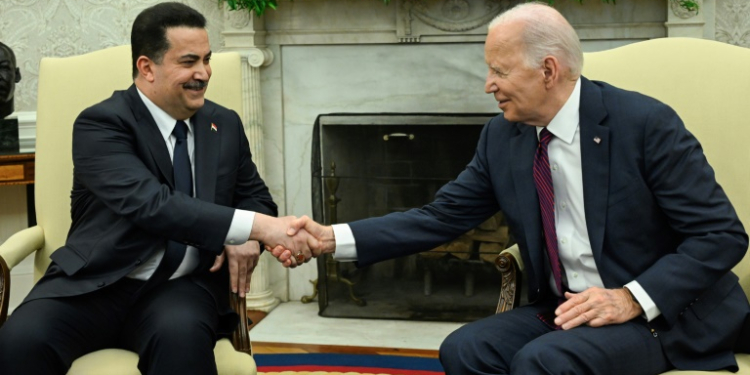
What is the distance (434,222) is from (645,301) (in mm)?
603

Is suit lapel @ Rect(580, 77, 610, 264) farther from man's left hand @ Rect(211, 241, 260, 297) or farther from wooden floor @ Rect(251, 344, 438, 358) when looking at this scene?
wooden floor @ Rect(251, 344, 438, 358)

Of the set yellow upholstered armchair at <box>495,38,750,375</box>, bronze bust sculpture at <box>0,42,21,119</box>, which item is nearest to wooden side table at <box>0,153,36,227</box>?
bronze bust sculpture at <box>0,42,21,119</box>

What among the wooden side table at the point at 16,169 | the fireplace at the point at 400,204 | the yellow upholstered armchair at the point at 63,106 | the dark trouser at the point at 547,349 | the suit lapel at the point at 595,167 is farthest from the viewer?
the fireplace at the point at 400,204

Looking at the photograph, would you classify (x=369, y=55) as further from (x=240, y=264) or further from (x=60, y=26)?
(x=240, y=264)

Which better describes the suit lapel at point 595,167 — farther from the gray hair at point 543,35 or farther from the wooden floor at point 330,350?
the wooden floor at point 330,350

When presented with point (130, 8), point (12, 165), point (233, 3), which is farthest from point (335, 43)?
point (12, 165)

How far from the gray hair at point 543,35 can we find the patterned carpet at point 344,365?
5.77ft

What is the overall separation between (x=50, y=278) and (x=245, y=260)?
0.49 meters

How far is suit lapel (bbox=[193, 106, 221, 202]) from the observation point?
2660mm

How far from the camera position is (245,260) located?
8.52 ft

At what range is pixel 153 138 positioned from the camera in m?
2.65

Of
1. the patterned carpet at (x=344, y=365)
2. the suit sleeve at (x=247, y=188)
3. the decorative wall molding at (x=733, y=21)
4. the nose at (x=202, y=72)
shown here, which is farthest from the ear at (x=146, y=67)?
the decorative wall molding at (x=733, y=21)

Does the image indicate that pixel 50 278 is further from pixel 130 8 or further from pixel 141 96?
pixel 130 8

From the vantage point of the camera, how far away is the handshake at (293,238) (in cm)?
263
